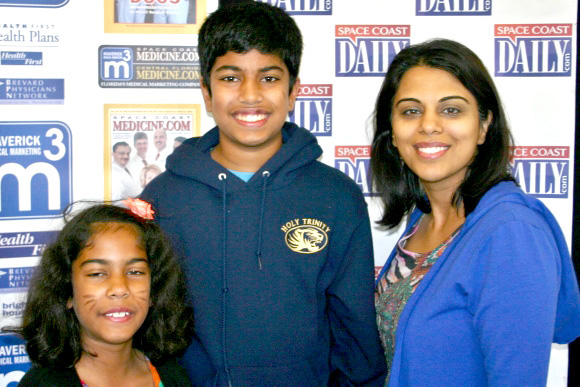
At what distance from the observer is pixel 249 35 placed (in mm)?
1602

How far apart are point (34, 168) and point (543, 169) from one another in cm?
212

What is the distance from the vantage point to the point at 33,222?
7.44 feet

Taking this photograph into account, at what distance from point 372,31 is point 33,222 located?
1.61 meters

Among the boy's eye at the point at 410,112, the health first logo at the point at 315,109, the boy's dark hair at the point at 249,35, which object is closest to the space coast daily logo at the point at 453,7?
the health first logo at the point at 315,109

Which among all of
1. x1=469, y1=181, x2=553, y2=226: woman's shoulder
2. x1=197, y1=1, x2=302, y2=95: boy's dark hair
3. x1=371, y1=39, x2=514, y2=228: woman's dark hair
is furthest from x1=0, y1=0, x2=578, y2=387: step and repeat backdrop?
x1=469, y1=181, x2=553, y2=226: woman's shoulder

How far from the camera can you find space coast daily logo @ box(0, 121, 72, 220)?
223 cm

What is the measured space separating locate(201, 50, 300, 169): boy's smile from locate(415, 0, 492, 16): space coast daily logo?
0.95 metres

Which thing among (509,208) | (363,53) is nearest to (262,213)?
(509,208)

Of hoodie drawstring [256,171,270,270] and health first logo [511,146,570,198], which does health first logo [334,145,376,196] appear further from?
hoodie drawstring [256,171,270,270]

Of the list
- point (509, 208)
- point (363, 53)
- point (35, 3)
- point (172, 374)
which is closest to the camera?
point (509, 208)

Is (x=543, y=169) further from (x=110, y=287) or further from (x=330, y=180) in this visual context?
(x=110, y=287)

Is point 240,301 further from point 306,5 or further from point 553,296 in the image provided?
point 306,5

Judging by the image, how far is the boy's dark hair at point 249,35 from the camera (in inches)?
63.1

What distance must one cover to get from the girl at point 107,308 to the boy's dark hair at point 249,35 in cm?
52
